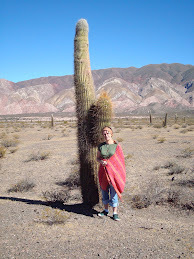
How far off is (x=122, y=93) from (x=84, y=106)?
340 feet

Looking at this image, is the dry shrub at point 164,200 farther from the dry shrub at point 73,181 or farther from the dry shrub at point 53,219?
the dry shrub at point 73,181

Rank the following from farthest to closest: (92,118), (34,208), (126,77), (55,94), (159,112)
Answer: (126,77), (55,94), (159,112), (34,208), (92,118)

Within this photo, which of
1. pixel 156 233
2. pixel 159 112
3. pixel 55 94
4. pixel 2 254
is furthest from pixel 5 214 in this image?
pixel 55 94

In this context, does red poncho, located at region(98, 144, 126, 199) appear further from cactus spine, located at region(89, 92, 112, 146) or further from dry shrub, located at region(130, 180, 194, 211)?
dry shrub, located at region(130, 180, 194, 211)

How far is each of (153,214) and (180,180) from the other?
294cm

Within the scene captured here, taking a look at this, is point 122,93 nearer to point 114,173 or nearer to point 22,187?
point 22,187

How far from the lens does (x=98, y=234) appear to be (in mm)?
4359

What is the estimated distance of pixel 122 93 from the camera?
10744 cm

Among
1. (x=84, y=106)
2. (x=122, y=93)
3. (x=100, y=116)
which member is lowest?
(x=100, y=116)

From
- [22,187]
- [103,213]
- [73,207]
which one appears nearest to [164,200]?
[103,213]

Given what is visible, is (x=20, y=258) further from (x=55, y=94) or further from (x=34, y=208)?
(x=55, y=94)

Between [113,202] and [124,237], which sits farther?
[113,202]

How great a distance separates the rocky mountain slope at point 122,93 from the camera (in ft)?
327

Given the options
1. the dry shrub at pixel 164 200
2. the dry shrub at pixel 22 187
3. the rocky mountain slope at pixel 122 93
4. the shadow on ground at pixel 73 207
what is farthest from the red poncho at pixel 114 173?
the rocky mountain slope at pixel 122 93
